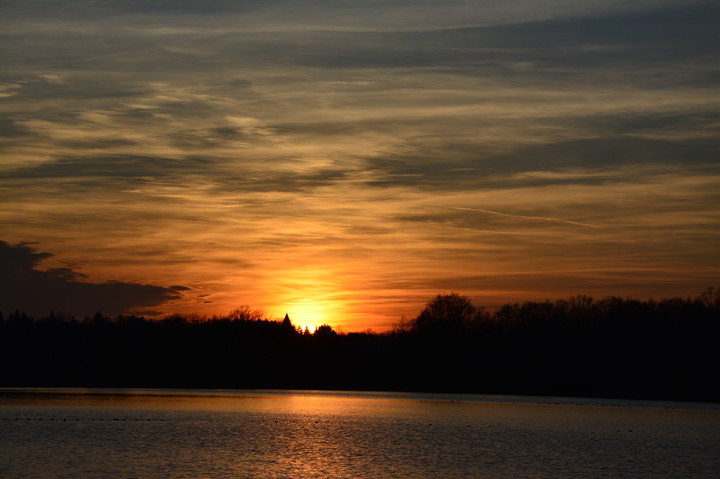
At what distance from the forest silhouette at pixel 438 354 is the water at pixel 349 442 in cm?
3865

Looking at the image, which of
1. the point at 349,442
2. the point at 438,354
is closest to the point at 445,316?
the point at 438,354

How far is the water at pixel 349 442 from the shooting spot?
38.4 metres

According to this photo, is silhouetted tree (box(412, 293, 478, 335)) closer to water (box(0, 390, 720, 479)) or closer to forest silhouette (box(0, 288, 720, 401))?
forest silhouette (box(0, 288, 720, 401))

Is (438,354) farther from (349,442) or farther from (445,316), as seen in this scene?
(349,442)

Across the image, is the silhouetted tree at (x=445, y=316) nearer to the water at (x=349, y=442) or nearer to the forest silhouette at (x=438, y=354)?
the forest silhouette at (x=438, y=354)

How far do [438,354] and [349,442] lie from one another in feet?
277

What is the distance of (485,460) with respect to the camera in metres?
43.5

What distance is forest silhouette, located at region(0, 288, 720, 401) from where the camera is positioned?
403 ft

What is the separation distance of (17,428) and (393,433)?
25.0 m

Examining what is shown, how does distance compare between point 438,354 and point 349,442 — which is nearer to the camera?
point 349,442

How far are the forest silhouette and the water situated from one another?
38650 mm

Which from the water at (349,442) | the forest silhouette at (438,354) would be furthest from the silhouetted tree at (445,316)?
the water at (349,442)

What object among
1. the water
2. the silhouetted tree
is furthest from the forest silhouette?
the water

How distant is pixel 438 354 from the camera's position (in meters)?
135
